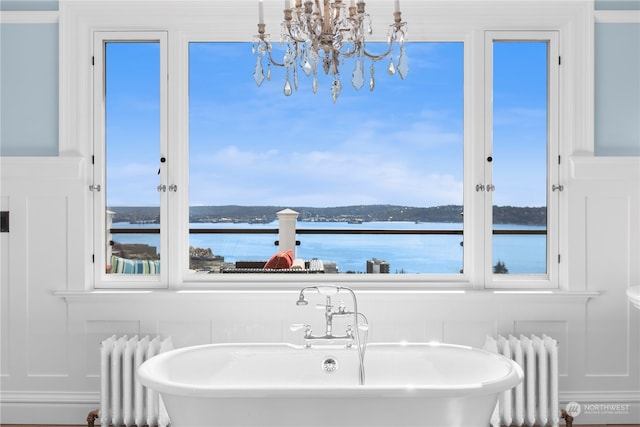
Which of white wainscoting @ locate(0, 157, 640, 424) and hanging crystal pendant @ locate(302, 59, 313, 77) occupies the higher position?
hanging crystal pendant @ locate(302, 59, 313, 77)

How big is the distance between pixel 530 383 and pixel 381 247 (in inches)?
65.5

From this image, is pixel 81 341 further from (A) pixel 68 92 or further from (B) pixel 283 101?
(B) pixel 283 101

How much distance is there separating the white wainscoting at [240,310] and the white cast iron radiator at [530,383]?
6.9 inches

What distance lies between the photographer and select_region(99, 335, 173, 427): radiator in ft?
8.93

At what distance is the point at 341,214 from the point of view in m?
4.43

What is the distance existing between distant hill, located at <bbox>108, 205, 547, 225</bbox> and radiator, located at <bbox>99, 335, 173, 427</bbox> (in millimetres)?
750

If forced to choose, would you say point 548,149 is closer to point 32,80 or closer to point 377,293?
point 377,293

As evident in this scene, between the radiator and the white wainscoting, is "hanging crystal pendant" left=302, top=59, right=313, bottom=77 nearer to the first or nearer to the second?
the white wainscoting

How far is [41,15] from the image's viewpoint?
2963 millimetres

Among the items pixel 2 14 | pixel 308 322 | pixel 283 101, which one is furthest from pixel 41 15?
pixel 308 322

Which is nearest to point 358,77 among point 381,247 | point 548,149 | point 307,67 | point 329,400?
point 307,67

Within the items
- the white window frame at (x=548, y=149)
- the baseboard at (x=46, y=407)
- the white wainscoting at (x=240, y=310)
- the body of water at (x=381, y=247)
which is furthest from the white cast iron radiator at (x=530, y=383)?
the baseboard at (x=46, y=407)

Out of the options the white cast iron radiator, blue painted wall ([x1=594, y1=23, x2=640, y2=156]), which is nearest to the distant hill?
blue painted wall ([x1=594, y1=23, x2=640, y2=156])

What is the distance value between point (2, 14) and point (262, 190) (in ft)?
7.16
